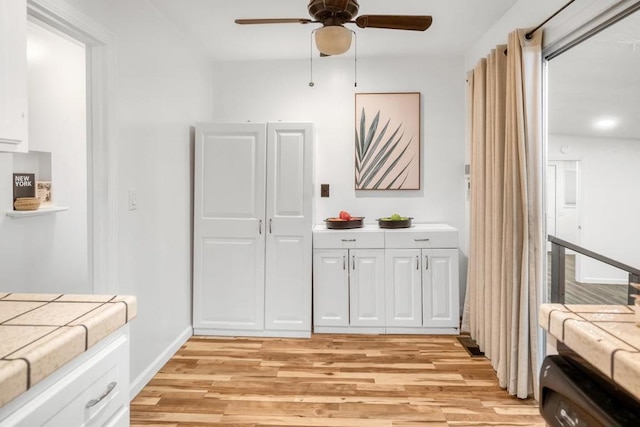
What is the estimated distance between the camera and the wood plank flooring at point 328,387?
2.24m

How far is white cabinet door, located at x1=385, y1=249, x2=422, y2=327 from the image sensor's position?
3438 mm

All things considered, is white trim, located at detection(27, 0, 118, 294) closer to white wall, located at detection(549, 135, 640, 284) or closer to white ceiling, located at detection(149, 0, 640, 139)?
white ceiling, located at detection(149, 0, 640, 139)

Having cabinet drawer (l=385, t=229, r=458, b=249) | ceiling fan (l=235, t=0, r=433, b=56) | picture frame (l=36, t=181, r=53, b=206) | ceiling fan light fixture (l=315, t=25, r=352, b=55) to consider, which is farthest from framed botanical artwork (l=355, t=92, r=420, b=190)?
picture frame (l=36, t=181, r=53, b=206)

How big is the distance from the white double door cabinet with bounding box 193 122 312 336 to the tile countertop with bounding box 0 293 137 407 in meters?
2.17

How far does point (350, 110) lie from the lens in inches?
153

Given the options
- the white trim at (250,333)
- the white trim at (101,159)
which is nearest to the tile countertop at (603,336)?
the white trim at (101,159)

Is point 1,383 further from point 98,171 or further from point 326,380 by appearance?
point 326,380

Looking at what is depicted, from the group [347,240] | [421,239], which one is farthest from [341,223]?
[421,239]

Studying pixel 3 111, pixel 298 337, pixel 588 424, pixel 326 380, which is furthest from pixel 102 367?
pixel 298 337

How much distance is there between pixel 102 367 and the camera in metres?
1.06

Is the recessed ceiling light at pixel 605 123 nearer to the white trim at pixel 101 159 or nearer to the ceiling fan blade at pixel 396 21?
the ceiling fan blade at pixel 396 21

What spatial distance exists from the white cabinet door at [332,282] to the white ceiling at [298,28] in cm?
186

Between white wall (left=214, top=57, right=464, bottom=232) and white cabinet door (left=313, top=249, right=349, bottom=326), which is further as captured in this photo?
white wall (left=214, top=57, right=464, bottom=232)

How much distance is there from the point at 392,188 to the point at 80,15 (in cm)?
282
